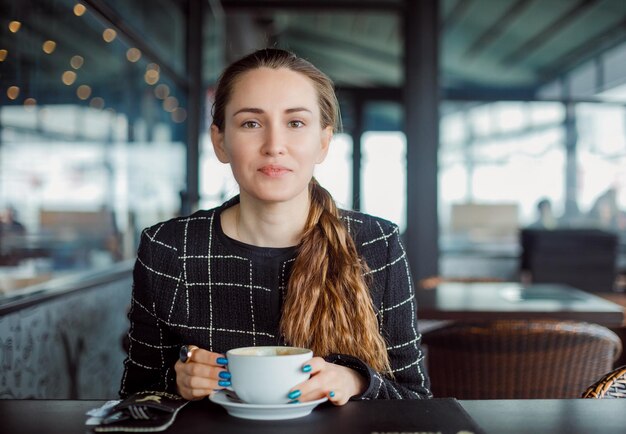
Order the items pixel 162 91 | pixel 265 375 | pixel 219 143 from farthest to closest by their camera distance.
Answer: pixel 162 91 < pixel 219 143 < pixel 265 375

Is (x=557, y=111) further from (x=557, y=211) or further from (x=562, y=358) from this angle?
(x=562, y=358)

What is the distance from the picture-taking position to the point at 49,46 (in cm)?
267

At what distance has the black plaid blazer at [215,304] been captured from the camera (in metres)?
1.51

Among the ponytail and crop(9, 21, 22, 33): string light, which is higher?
crop(9, 21, 22, 33): string light

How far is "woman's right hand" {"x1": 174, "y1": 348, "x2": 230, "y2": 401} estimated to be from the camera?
3.69 feet

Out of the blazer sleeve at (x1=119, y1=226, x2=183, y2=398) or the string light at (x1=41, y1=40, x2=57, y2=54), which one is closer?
the blazer sleeve at (x1=119, y1=226, x2=183, y2=398)

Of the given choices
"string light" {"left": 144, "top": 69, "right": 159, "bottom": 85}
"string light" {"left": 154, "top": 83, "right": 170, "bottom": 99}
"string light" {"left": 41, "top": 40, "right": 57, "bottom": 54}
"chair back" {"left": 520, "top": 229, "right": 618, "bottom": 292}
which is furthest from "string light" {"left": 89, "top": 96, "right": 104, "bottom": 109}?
"chair back" {"left": 520, "top": 229, "right": 618, "bottom": 292}

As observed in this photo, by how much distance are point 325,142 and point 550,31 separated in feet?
13.7

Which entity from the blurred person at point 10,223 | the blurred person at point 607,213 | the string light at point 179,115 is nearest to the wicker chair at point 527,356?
the blurred person at point 10,223

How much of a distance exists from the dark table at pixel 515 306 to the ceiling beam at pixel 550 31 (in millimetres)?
2483

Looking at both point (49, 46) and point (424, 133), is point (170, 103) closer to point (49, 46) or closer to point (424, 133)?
point (424, 133)

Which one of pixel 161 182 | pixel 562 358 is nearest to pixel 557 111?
pixel 161 182

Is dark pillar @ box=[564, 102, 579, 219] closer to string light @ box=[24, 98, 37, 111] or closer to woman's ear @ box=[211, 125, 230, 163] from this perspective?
string light @ box=[24, 98, 37, 111]

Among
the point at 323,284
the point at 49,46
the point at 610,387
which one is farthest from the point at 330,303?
the point at 49,46
